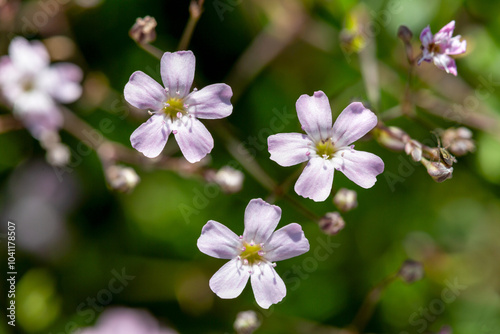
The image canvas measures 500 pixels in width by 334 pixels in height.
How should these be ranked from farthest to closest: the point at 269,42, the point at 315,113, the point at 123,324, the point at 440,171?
the point at 269,42
the point at 123,324
the point at 315,113
the point at 440,171

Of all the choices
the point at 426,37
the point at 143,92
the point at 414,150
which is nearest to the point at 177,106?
the point at 143,92

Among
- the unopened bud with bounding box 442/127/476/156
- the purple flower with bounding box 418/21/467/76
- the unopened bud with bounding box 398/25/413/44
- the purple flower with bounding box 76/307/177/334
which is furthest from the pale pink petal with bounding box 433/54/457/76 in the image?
the purple flower with bounding box 76/307/177/334

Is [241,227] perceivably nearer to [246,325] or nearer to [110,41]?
[246,325]

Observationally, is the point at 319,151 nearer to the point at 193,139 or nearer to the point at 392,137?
the point at 392,137

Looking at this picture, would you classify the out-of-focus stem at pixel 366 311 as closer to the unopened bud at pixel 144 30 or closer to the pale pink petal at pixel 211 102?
the pale pink petal at pixel 211 102

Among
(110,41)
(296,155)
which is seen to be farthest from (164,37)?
(296,155)
